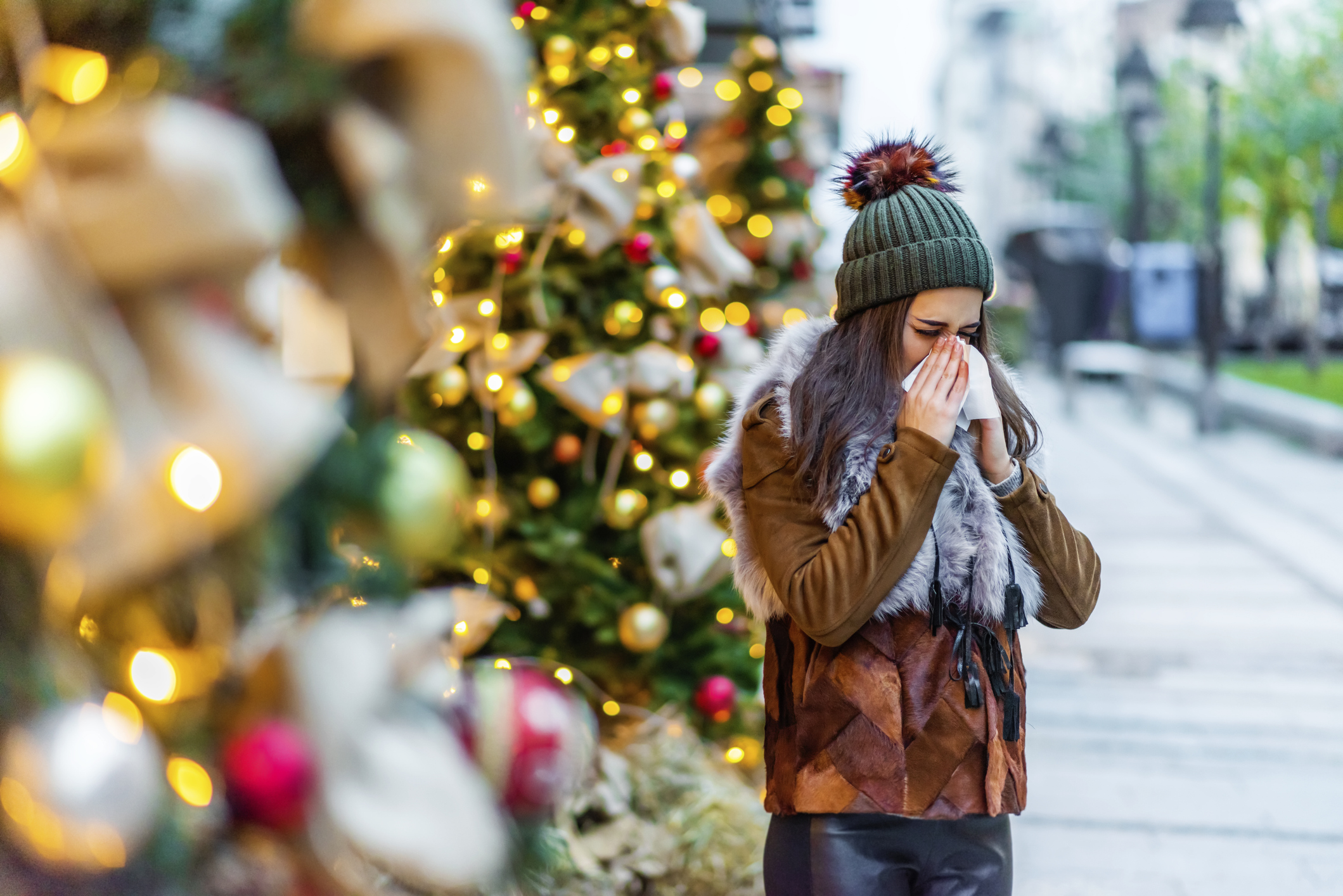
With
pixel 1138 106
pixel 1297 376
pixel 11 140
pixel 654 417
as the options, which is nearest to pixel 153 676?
pixel 11 140

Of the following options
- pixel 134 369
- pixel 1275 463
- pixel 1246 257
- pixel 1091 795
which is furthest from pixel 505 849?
pixel 1246 257

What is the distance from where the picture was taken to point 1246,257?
91.6 ft

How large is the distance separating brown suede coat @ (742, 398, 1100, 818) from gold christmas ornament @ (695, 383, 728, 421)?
176 cm

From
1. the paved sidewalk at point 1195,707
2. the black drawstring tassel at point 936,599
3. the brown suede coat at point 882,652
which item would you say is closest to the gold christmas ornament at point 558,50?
the paved sidewalk at point 1195,707

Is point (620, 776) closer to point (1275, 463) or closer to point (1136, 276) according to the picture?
point (1275, 463)

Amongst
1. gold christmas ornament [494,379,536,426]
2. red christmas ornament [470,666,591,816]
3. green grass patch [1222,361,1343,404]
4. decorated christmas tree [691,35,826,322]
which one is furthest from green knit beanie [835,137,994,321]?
green grass patch [1222,361,1343,404]

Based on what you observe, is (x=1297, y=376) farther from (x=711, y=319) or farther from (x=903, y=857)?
(x=903, y=857)

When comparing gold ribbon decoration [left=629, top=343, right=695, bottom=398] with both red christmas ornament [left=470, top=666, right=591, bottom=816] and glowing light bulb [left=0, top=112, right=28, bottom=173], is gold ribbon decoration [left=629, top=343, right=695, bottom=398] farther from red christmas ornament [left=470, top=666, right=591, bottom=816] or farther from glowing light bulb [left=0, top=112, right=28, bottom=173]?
glowing light bulb [left=0, top=112, right=28, bottom=173]

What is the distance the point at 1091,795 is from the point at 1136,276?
14.4 m

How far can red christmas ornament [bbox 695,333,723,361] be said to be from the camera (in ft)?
13.0

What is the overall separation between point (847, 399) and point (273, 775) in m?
1.41

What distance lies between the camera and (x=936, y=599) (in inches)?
74.5

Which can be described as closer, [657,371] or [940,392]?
[940,392]

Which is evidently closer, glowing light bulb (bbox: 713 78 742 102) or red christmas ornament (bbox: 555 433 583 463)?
red christmas ornament (bbox: 555 433 583 463)
